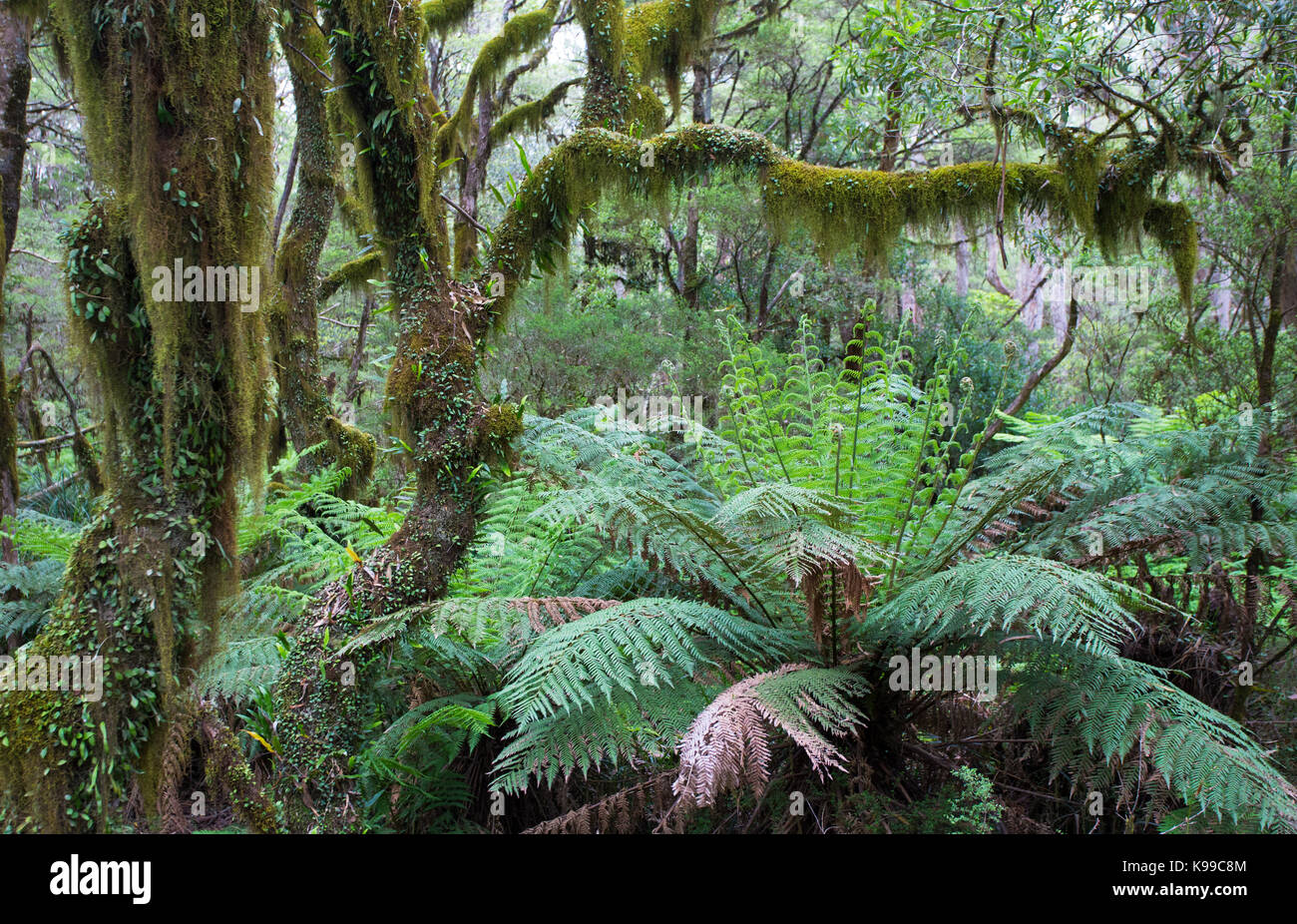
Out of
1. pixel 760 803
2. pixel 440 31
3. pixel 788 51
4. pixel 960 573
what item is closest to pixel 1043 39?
pixel 960 573

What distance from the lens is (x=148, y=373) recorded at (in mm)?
2322

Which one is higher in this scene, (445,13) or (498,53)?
(445,13)

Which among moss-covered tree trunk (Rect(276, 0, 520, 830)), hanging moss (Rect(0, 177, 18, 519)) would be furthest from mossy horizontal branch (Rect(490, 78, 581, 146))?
moss-covered tree trunk (Rect(276, 0, 520, 830))

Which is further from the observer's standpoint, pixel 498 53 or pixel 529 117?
pixel 529 117

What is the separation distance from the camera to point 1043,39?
3791 mm

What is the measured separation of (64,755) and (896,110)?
191 inches

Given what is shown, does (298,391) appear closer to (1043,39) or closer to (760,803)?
(760,803)

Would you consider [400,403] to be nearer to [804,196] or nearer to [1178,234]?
[804,196]

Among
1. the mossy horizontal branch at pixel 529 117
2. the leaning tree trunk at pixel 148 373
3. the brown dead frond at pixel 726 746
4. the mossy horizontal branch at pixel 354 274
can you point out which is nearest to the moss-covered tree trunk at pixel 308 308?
the mossy horizontal branch at pixel 354 274

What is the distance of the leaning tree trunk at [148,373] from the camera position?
217cm

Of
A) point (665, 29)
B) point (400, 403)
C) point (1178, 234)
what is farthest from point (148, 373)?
point (1178, 234)

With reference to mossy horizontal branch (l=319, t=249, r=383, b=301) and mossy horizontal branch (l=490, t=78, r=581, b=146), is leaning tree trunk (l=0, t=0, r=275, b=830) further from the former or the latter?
mossy horizontal branch (l=490, t=78, r=581, b=146)

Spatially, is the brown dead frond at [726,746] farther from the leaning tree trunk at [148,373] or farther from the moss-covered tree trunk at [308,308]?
the moss-covered tree trunk at [308,308]

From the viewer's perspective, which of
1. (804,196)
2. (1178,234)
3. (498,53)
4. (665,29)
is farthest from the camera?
(498,53)
